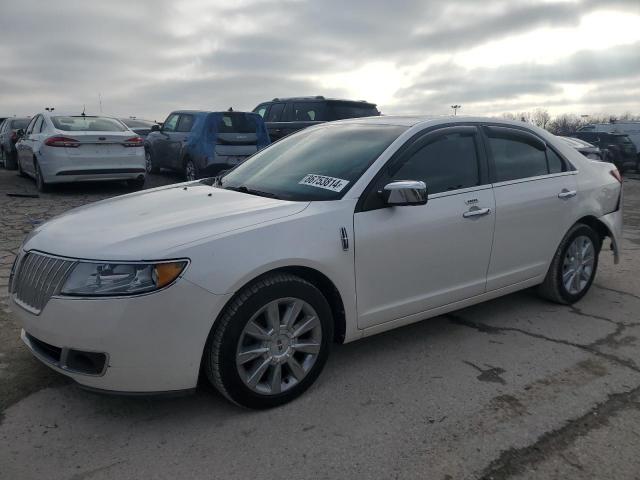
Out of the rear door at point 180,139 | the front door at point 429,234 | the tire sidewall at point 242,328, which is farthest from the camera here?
the rear door at point 180,139

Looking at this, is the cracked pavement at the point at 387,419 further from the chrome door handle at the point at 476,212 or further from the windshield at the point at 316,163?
the windshield at the point at 316,163

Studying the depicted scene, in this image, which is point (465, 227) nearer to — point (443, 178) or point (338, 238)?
point (443, 178)

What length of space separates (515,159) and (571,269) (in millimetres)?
1128

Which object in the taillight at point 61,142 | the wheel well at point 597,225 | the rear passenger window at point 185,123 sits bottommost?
the wheel well at point 597,225

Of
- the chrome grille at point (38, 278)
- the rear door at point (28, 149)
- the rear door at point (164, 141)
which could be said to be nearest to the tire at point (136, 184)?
the rear door at point (164, 141)

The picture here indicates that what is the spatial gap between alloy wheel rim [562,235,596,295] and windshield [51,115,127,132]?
333 inches

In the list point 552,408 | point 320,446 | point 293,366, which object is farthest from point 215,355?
point 552,408

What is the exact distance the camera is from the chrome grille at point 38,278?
282cm

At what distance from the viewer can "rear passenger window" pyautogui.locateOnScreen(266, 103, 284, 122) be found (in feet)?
43.6

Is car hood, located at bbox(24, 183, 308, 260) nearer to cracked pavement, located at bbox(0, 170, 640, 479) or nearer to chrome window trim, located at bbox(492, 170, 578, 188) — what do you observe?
cracked pavement, located at bbox(0, 170, 640, 479)

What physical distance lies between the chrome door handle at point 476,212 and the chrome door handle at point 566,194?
92 cm

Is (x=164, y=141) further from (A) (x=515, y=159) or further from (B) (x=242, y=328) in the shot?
(B) (x=242, y=328)

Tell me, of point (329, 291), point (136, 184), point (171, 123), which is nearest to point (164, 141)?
point (171, 123)

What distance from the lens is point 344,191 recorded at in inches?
135
